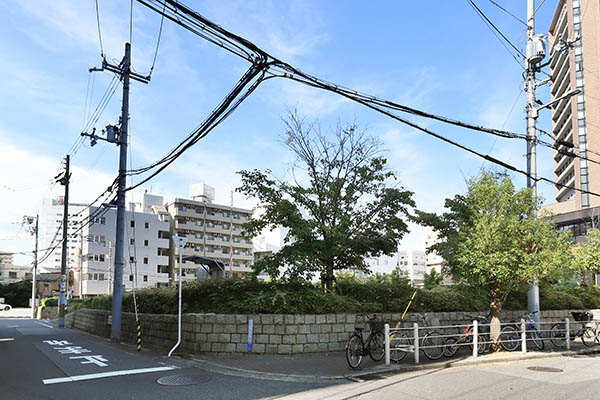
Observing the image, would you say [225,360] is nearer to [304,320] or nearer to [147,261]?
[304,320]

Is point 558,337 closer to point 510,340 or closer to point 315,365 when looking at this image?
point 510,340

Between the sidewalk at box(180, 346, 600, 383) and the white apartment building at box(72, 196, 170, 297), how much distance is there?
4706 cm

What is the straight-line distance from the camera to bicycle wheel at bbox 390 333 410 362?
1007 centimetres

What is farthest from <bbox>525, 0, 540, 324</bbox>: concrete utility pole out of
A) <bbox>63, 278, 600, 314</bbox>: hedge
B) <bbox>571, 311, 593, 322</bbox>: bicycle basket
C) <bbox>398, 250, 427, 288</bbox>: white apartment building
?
<bbox>398, 250, 427, 288</bbox>: white apartment building

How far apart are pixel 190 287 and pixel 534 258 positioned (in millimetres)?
10245

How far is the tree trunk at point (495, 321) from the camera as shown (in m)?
11.5

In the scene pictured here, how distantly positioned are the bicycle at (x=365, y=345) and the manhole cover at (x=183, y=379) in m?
3.13

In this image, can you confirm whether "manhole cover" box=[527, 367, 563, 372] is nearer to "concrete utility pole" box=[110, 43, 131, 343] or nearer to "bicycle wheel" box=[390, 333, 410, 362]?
"bicycle wheel" box=[390, 333, 410, 362]

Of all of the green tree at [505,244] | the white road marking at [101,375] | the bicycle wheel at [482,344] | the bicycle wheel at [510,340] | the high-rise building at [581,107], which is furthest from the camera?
the high-rise building at [581,107]

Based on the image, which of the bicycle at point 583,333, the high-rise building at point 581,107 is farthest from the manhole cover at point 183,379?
the high-rise building at point 581,107

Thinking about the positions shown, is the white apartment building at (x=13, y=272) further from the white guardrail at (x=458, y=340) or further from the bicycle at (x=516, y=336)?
the bicycle at (x=516, y=336)

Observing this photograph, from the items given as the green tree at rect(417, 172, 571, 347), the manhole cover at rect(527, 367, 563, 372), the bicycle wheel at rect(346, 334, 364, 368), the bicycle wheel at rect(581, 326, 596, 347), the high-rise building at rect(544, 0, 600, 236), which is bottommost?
the bicycle wheel at rect(581, 326, 596, 347)

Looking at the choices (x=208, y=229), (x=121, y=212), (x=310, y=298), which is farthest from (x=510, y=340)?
(x=208, y=229)

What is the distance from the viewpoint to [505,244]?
1114cm
